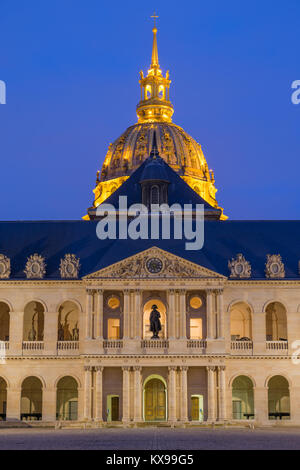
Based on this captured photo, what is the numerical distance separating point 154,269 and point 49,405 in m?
16.0

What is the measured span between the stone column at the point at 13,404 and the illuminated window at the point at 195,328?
1711cm

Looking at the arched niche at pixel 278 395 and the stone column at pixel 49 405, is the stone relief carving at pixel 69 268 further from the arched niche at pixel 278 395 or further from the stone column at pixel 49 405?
the arched niche at pixel 278 395

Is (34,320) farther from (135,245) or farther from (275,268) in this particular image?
(275,268)

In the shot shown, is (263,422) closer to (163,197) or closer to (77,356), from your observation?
(77,356)

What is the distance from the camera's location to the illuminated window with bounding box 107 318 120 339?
8106 cm

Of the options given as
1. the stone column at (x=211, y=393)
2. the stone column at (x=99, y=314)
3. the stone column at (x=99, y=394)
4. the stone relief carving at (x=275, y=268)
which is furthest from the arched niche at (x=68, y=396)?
the stone relief carving at (x=275, y=268)

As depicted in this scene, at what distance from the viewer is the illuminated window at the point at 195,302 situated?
80938 millimetres

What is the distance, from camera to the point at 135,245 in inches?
3290

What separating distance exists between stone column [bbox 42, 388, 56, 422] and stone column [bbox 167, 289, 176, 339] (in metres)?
12.3

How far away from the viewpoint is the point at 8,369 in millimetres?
80812

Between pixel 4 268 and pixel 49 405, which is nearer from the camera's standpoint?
pixel 49 405

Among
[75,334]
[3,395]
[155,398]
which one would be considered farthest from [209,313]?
[3,395]
